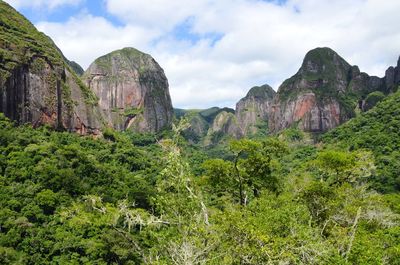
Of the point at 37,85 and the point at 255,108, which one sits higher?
the point at 255,108

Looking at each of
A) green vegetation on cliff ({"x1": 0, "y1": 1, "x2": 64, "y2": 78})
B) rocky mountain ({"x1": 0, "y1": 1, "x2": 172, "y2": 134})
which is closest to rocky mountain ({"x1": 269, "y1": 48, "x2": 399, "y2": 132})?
rocky mountain ({"x1": 0, "y1": 1, "x2": 172, "y2": 134})

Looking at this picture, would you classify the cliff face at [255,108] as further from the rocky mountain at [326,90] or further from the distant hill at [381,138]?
the distant hill at [381,138]

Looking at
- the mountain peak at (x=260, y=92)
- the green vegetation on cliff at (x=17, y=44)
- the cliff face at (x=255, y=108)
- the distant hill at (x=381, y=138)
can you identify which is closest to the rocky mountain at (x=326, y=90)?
the distant hill at (x=381, y=138)

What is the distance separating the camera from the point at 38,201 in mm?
31391

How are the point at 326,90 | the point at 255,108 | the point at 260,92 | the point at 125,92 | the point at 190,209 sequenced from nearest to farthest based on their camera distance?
the point at 190,209
the point at 326,90
the point at 125,92
the point at 255,108
the point at 260,92

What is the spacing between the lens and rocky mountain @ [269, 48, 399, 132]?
118000 millimetres

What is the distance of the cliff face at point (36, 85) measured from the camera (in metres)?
46.2

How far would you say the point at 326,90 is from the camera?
399 ft

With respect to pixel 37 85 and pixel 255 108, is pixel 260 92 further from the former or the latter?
pixel 37 85

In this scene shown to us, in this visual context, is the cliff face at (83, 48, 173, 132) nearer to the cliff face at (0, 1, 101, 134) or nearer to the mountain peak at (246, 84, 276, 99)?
the cliff face at (0, 1, 101, 134)

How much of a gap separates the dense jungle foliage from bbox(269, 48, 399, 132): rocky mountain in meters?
82.2

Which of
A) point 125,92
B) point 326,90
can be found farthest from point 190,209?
point 326,90

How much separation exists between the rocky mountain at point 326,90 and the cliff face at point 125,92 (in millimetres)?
40010

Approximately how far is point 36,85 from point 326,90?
91.3 metres
